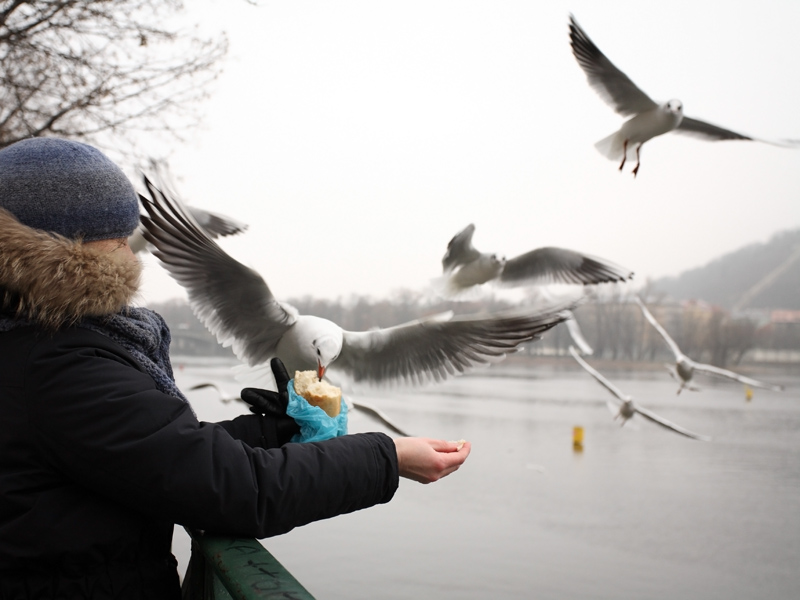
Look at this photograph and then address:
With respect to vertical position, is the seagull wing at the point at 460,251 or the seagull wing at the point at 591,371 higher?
the seagull wing at the point at 460,251

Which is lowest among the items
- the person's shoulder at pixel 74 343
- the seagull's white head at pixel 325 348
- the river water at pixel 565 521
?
the river water at pixel 565 521

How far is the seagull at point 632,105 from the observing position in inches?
120

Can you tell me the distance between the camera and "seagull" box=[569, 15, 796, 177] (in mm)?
3051

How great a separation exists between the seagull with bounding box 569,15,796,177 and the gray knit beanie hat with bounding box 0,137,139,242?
245 centimetres

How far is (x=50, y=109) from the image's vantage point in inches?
235

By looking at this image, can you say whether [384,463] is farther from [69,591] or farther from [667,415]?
[667,415]

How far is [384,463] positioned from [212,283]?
1.71m

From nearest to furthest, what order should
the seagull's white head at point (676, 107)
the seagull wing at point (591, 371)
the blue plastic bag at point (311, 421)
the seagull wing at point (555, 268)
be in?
1. the blue plastic bag at point (311, 421)
2. the seagull's white head at point (676, 107)
3. the seagull wing at point (555, 268)
4. the seagull wing at point (591, 371)

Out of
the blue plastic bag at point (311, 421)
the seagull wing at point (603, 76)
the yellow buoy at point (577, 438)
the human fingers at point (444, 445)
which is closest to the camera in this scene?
the human fingers at point (444, 445)

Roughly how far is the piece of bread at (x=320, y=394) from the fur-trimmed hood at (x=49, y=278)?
14.6 inches

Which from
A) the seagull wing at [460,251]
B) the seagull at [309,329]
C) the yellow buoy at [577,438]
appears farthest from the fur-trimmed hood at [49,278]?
the yellow buoy at [577,438]

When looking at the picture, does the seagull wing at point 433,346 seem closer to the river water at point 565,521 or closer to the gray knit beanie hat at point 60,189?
the river water at point 565,521

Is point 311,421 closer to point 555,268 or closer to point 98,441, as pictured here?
point 98,441

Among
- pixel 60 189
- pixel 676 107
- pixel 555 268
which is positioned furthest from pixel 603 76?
pixel 60 189
